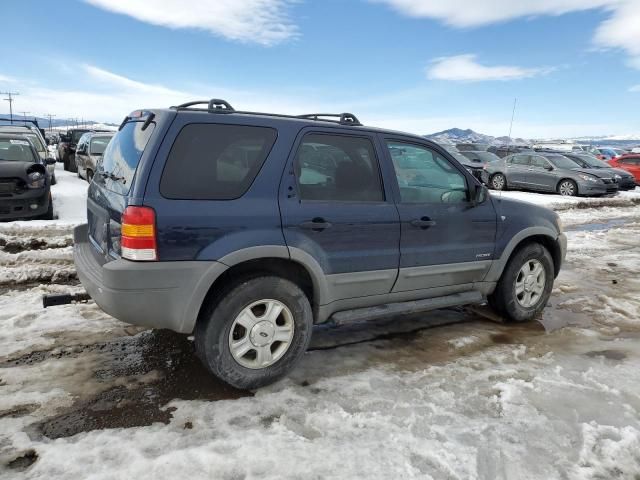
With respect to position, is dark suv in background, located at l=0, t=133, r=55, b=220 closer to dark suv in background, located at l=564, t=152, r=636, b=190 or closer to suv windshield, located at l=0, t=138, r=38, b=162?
suv windshield, located at l=0, t=138, r=38, b=162

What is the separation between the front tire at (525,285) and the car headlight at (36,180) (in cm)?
754

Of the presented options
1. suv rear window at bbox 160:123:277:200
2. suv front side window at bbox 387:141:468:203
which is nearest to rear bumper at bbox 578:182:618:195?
suv front side window at bbox 387:141:468:203

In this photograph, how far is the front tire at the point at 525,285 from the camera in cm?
458

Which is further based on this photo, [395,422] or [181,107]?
[181,107]

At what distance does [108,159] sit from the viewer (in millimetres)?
3613

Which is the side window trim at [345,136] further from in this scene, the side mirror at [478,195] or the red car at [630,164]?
the red car at [630,164]

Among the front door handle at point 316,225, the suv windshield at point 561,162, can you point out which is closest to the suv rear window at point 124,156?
the front door handle at point 316,225

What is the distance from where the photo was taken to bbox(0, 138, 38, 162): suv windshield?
9406 mm

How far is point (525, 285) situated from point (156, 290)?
3525 millimetres

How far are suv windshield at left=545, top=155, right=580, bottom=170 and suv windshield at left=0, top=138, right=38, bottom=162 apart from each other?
1631 cm

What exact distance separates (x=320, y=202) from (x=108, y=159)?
5.42 feet

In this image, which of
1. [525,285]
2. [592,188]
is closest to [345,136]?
[525,285]

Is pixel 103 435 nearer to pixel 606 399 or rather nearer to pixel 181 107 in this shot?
pixel 181 107

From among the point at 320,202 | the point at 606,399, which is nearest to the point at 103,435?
the point at 320,202
